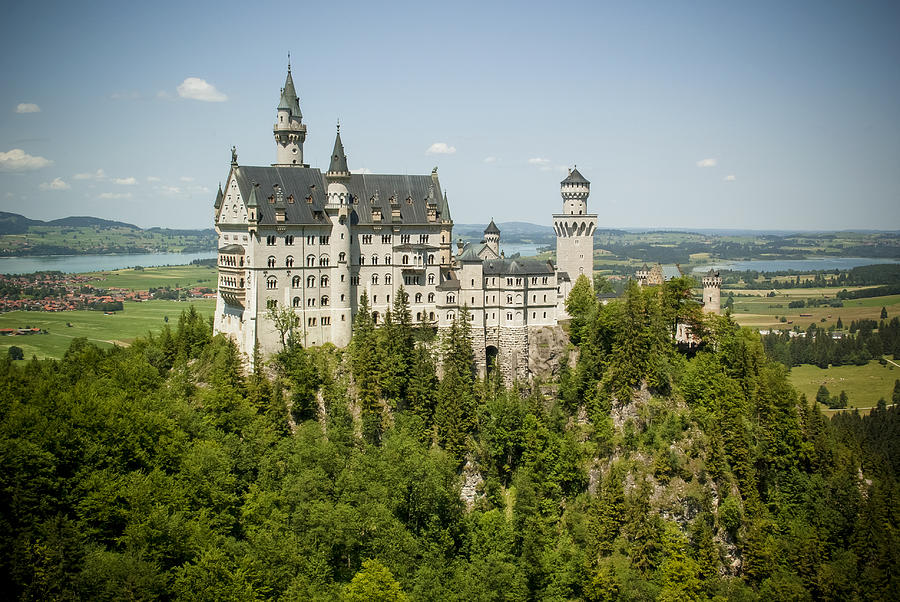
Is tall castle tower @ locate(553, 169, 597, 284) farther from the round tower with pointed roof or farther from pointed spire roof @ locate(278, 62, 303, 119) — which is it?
pointed spire roof @ locate(278, 62, 303, 119)

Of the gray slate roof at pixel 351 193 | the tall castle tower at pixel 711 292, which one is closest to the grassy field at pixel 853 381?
the tall castle tower at pixel 711 292

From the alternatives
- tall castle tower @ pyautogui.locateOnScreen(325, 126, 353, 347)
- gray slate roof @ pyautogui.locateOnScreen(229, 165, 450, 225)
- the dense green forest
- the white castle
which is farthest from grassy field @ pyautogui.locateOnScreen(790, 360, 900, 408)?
tall castle tower @ pyautogui.locateOnScreen(325, 126, 353, 347)

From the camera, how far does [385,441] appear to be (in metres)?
70.8

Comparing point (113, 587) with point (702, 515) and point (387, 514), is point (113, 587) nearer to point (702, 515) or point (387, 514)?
point (387, 514)

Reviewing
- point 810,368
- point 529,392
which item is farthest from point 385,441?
point 810,368

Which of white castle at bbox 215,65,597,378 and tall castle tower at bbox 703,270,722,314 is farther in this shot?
tall castle tower at bbox 703,270,722,314

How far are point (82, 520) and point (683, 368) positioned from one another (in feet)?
183

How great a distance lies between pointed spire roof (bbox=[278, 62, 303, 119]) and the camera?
269ft

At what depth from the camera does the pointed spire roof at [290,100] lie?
81.9 meters

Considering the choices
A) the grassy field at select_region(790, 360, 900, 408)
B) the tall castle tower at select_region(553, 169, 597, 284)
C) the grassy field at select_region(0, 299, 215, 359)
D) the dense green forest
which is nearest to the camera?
the dense green forest

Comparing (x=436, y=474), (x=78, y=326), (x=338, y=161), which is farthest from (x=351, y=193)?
(x=78, y=326)

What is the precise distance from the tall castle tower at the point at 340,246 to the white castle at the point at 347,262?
4.1 inches

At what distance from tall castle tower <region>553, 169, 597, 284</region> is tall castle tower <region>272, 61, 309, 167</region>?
31.0m

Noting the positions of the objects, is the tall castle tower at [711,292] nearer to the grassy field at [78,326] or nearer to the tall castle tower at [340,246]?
the tall castle tower at [340,246]
